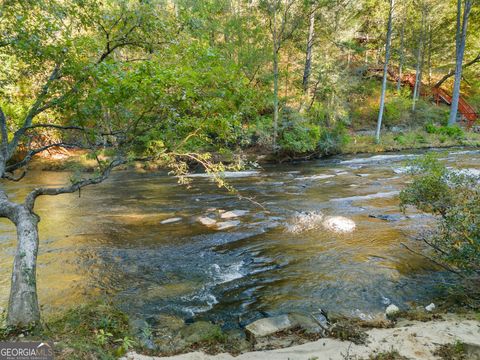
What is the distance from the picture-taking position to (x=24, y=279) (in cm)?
418

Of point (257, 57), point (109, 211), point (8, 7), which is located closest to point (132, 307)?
point (8, 7)

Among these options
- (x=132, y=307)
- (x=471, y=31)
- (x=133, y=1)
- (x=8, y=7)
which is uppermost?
(x=471, y=31)

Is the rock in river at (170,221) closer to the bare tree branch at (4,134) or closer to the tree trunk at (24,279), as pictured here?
the bare tree branch at (4,134)

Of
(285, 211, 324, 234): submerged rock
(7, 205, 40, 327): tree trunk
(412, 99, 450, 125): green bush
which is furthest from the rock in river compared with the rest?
(412, 99, 450, 125): green bush

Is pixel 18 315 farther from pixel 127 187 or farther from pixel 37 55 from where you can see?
pixel 127 187

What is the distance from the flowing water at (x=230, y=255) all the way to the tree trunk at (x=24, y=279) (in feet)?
5.90

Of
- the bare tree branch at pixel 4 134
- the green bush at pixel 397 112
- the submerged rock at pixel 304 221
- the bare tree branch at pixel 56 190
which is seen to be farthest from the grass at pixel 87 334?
the green bush at pixel 397 112

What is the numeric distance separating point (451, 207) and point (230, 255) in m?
4.71

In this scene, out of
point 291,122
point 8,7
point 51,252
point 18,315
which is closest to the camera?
point 18,315

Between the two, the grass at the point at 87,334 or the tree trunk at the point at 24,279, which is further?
the tree trunk at the point at 24,279

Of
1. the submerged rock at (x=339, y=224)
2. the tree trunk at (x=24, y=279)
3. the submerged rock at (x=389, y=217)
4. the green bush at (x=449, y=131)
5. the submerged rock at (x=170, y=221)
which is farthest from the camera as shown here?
the green bush at (x=449, y=131)

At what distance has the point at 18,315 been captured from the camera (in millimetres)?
3938

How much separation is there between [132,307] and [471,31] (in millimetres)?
45746

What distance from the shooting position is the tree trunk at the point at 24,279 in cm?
396
